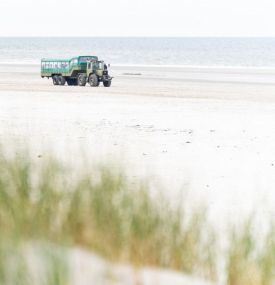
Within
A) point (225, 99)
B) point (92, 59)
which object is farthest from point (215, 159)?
point (92, 59)

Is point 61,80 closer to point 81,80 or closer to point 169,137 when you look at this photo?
point 81,80

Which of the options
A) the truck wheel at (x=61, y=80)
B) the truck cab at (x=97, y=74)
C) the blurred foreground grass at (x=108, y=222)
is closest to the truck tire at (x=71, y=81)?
the truck wheel at (x=61, y=80)

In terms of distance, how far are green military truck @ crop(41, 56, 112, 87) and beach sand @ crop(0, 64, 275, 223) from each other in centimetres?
506

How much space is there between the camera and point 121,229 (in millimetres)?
4398

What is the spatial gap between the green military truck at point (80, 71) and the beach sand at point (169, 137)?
199 inches

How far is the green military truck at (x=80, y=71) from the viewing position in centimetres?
3278

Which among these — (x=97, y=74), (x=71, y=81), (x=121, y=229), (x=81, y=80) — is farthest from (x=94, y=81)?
(x=121, y=229)

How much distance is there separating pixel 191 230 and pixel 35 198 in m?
1.02

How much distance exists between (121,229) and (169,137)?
35.0ft

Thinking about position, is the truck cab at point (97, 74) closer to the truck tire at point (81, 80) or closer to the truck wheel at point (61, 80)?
the truck tire at point (81, 80)

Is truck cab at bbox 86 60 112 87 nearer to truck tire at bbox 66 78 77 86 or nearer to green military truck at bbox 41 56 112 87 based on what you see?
green military truck at bbox 41 56 112 87

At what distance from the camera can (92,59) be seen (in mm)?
33000

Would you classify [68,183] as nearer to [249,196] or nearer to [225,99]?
[249,196]

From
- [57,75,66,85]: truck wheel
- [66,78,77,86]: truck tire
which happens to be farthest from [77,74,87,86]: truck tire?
[57,75,66,85]: truck wheel
